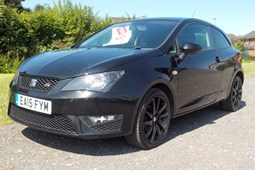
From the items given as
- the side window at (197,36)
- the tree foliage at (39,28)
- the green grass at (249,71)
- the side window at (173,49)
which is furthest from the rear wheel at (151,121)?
the green grass at (249,71)

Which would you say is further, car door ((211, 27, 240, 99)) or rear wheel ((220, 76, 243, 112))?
rear wheel ((220, 76, 243, 112))

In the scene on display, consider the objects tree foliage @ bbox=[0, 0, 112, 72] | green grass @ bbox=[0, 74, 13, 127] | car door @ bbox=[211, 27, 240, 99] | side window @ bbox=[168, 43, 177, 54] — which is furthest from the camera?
tree foliage @ bbox=[0, 0, 112, 72]

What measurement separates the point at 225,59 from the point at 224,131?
55.2 inches

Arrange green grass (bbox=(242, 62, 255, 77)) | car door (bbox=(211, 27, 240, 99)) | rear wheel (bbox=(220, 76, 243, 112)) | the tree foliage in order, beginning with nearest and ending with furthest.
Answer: car door (bbox=(211, 27, 240, 99))
rear wheel (bbox=(220, 76, 243, 112))
the tree foliage
green grass (bbox=(242, 62, 255, 77))

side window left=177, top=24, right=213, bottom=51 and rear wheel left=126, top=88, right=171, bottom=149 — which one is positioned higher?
side window left=177, top=24, right=213, bottom=51

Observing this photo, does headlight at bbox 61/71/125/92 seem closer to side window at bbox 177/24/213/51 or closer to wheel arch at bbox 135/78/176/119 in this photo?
wheel arch at bbox 135/78/176/119

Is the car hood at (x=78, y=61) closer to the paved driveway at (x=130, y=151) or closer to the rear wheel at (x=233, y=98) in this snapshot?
the paved driveway at (x=130, y=151)

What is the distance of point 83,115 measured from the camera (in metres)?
3.62

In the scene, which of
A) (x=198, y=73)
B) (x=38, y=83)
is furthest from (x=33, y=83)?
(x=198, y=73)

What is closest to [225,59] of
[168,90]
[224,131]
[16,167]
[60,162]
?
[224,131]

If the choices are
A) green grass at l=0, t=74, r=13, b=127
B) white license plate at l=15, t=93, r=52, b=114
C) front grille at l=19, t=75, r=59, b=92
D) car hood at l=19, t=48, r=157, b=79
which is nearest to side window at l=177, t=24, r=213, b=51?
car hood at l=19, t=48, r=157, b=79

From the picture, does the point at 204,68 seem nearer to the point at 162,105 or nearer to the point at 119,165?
the point at 162,105

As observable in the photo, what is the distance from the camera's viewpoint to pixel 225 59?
591 centimetres

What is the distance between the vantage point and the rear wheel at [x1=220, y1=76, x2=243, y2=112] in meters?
6.36
